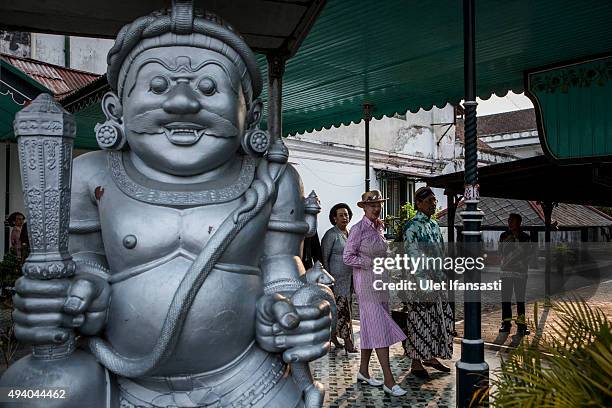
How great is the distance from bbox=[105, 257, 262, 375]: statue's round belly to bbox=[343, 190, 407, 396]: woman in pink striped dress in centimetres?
243

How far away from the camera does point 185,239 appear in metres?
1.78

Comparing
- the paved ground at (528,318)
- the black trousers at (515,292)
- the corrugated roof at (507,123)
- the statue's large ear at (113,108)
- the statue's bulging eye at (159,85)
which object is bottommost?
the paved ground at (528,318)

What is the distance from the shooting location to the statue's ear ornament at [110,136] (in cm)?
189

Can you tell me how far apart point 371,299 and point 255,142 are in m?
2.46

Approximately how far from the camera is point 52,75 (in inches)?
282

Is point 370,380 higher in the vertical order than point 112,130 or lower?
lower

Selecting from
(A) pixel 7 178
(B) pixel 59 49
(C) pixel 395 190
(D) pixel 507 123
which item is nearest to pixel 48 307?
(A) pixel 7 178

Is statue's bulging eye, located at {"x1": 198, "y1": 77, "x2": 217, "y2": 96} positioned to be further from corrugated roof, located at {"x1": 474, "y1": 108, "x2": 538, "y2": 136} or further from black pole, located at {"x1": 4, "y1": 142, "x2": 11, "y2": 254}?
corrugated roof, located at {"x1": 474, "y1": 108, "x2": 538, "y2": 136}

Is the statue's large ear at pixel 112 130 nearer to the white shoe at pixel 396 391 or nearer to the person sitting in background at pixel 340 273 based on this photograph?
the white shoe at pixel 396 391

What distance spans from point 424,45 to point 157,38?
10.6ft

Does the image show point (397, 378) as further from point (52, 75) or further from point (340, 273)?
point (52, 75)

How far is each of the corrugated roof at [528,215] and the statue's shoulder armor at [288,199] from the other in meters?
6.48

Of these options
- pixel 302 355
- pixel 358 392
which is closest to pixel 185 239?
pixel 302 355

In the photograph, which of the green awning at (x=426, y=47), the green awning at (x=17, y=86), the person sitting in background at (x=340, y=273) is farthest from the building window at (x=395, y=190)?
the green awning at (x=17, y=86)
